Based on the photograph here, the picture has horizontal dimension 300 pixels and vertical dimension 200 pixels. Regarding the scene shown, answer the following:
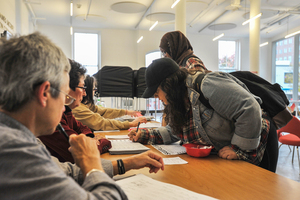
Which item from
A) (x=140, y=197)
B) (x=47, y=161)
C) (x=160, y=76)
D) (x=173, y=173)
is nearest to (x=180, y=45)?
(x=160, y=76)

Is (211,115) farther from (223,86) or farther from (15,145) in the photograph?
(15,145)

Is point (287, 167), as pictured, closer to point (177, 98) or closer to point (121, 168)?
point (177, 98)

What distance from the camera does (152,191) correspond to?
76 cm

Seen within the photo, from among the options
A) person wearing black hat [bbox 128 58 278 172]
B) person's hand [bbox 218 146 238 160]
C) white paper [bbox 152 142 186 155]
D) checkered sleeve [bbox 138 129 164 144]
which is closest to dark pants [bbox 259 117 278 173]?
person wearing black hat [bbox 128 58 278 172]

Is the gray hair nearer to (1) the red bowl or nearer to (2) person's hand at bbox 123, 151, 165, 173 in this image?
(2) person's hand at bbox 123, 151, 165, 173

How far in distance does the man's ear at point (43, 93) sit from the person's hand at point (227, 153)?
95cm

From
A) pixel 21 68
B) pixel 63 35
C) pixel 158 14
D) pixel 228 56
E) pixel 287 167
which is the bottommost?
pixel 287 167

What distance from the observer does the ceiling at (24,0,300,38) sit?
6941 millimetres

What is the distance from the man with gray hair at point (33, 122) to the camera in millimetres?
432

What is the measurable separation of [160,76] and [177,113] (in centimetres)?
24

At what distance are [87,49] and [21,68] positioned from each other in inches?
384

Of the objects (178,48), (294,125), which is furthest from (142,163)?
(294,125)

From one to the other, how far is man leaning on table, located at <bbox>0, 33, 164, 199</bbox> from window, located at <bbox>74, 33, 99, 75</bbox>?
31.0 feet

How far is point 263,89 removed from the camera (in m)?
1.37
